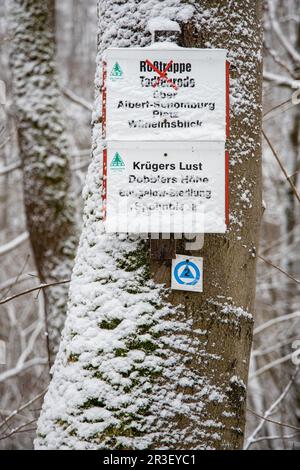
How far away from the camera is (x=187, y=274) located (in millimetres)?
1730

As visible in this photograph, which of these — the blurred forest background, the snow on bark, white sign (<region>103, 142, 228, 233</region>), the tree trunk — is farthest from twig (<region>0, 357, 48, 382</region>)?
white sign (<region>103, 142, 228, 233</region>)

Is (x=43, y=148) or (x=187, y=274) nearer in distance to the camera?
(x=187, y=274)

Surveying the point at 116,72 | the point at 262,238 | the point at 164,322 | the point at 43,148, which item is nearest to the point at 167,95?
the point at 116,72

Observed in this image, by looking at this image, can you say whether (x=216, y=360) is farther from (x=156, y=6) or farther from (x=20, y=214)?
(x=20, y=214)

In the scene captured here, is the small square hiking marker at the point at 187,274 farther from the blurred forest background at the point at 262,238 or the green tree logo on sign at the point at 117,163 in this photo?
the blurred forest background at the point at 262,238

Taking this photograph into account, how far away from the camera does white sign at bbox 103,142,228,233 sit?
177 centimetres

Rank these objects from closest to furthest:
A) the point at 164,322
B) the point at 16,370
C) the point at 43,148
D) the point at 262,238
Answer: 1. the point at 164,322
2. the point at 43,148
3. the point at 16,370
4. the point at 262,238

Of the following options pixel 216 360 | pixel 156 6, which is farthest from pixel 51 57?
pixel 216 360

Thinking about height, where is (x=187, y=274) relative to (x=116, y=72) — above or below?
below

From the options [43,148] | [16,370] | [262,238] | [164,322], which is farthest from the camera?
[262,238]

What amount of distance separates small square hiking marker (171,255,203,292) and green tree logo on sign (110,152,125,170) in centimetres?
36

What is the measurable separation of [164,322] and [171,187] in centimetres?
45

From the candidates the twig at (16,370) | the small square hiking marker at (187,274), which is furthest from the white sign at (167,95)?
the twig at (16,370)

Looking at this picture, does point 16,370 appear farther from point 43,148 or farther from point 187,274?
point 187,274
